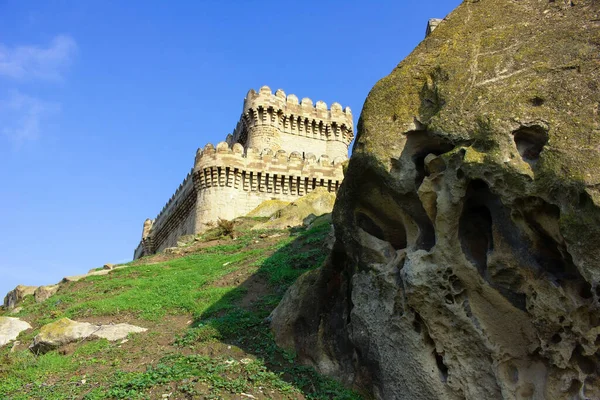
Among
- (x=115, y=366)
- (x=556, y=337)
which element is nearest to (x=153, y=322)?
(x=115, y=366)

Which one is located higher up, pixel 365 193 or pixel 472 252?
pixel 365 193

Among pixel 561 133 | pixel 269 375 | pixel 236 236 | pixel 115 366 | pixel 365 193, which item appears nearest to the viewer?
pixel 561 133

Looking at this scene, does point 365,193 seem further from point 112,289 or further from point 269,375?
point 112,289

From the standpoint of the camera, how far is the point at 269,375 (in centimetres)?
776

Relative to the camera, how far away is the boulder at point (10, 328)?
11916mm

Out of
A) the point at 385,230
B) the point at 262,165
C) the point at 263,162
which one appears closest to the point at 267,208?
the point at 262,165

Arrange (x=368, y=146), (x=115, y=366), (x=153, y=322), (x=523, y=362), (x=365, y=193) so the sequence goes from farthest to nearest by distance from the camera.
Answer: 1. (x=153, y=322)
2. (x=115, y=366)
3. (x=365, y=193)
4. (x=368, y=146)
5. (x=523, y=362)

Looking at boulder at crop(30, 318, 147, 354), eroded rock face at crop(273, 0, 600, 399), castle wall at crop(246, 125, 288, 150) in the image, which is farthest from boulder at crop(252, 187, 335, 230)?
eroded rock face at crop(273, 0, 600, 399)

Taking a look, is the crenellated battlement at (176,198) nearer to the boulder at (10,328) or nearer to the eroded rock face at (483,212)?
the boulder at (10,328)

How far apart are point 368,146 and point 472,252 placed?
1.73 meters

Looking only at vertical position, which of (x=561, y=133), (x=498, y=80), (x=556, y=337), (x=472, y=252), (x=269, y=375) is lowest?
(x=269, y=375)

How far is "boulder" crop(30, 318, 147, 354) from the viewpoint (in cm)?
1040

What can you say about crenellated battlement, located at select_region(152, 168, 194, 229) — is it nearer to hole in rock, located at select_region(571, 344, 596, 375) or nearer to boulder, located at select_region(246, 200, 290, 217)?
boulder, located at select_region(246, 200, 290, 217)

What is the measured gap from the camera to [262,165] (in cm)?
2944
